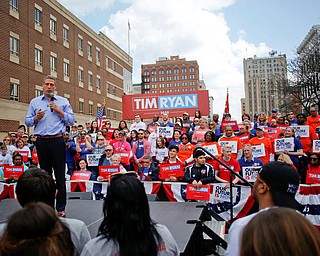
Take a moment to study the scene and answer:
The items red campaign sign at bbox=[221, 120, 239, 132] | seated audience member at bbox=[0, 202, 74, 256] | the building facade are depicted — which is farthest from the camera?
the building facade

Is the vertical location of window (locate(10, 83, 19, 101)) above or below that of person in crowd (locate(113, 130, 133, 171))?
above

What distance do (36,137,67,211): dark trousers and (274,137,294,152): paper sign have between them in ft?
20.9

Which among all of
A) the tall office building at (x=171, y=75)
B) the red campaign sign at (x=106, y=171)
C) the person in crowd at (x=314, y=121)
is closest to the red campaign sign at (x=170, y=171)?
the red campaign sign at (x=106, y=171)

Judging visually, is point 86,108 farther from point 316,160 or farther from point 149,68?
point 149,68

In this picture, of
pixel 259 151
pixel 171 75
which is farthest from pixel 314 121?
pixel 171 75

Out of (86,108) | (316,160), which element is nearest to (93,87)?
(86,108)

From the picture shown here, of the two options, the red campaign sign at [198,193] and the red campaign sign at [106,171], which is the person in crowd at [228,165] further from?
the red campaign sign at [106,171]

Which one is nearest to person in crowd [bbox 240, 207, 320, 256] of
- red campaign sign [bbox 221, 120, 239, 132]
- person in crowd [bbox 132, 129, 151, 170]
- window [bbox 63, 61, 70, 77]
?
person in crowd [bbox 132, 129, 151, 170]

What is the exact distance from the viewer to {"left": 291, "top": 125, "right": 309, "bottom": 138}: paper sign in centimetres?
961

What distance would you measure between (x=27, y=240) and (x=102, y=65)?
141 feet

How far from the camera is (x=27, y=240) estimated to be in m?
1.46

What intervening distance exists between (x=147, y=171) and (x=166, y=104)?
418 inches

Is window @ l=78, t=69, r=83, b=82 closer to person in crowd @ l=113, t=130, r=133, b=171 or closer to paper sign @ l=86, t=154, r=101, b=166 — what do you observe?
person in crowd @ l=113, t=130, r=133, b=171

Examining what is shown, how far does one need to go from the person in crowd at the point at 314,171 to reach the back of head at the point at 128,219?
610 cm
